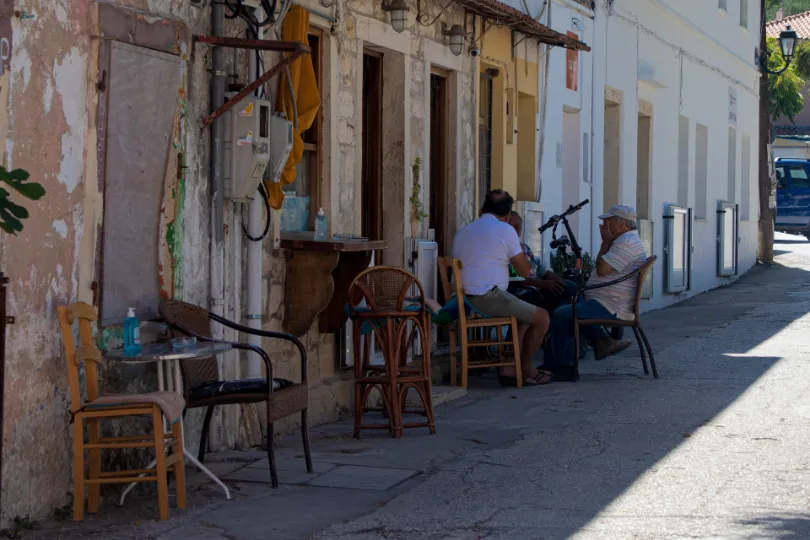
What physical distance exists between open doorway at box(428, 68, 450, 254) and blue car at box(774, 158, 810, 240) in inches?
1017

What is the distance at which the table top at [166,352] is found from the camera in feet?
20.0

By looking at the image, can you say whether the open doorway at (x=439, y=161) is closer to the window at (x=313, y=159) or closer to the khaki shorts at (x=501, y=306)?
the khaki shorts at (x=501, y=306)

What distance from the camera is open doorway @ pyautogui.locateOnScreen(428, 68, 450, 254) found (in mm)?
11648

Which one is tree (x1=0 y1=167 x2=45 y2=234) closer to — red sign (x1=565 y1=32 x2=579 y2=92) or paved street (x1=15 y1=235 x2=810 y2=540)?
paved street (x1=15 y1=235 x2=810 y2=540)

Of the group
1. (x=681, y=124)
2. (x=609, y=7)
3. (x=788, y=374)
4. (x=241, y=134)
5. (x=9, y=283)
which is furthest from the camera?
(x=681, y=124)

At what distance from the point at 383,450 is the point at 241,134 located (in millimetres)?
1985

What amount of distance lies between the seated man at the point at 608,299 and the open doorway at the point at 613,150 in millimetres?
5798

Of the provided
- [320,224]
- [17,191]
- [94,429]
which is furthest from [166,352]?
[320,224]

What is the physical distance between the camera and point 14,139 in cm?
579

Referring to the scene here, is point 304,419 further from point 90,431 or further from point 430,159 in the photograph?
point 430,159

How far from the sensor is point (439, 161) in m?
11.7

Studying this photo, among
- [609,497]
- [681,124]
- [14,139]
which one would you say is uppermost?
[681,124]

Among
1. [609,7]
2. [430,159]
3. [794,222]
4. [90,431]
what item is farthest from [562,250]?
[794,222]

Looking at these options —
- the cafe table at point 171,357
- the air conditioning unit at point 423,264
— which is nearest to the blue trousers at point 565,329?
the air conditioning unit at point 423,264
